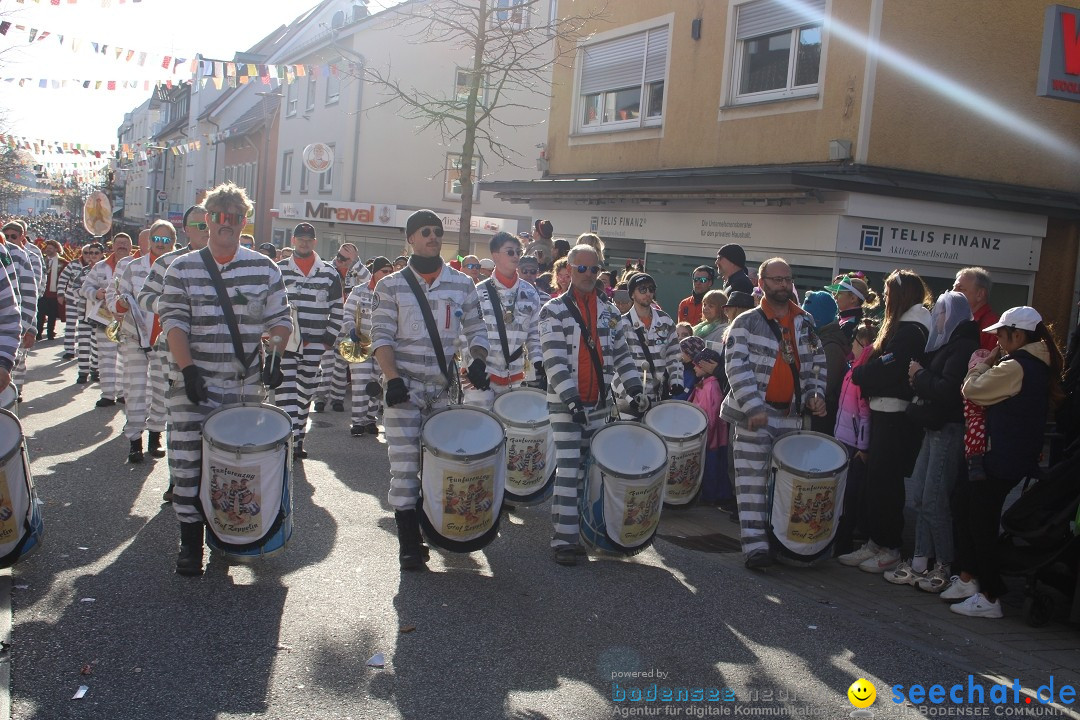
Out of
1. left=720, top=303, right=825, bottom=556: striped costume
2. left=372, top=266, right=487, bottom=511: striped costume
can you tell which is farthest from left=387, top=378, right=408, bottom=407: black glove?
left=720, top=303, right=825, bottom=556: striped costume

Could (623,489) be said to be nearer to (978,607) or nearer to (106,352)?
(978,607)

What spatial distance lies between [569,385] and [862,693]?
2676mm

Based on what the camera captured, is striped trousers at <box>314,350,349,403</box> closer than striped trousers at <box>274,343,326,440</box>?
No

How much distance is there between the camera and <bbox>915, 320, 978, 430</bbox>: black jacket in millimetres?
6289

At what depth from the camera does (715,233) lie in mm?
15828

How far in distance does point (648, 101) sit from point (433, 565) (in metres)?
13.2

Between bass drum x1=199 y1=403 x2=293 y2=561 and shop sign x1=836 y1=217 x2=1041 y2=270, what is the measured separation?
965 centimetres

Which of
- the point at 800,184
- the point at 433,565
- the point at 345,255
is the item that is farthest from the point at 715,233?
the point at 433,565

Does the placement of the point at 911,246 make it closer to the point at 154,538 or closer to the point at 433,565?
the point at 433,565

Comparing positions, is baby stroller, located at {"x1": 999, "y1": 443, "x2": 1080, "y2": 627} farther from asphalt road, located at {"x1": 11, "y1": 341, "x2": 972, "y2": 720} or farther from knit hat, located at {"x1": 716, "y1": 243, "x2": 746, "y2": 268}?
knit hat, located at {"x1": 716, "y1": 243, "x2": 746, "y2": 268}

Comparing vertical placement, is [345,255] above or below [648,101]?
below

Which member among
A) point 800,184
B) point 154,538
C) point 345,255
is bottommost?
point 154,538

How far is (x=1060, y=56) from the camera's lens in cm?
1186

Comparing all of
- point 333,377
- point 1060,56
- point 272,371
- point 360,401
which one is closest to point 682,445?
point 272,371
